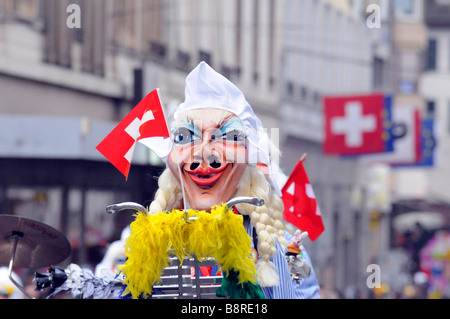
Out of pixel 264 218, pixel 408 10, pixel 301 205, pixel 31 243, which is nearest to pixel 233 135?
pixel 264 218

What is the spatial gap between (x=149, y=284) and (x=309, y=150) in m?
22.3

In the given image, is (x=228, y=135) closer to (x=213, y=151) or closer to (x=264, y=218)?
(x=213, y=151)

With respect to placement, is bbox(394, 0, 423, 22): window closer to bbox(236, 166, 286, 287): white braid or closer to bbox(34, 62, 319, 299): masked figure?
bbox(236, 166, 286, 287): white braid

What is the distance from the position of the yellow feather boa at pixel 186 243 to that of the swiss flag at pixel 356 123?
16488mm

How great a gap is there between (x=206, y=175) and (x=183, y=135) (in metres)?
0.20

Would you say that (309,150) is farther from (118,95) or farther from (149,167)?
(149,167)

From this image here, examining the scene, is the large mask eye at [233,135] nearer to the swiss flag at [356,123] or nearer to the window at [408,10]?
the swiss flag at [356,123]

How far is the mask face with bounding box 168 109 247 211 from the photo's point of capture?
14.5 ft

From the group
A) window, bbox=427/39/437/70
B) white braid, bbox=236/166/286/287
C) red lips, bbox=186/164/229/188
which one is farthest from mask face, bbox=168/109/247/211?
window, bbox=427/39/437/70

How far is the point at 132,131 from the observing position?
427 centimetres

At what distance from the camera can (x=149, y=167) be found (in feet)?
43.5

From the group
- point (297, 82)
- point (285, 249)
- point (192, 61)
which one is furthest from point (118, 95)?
point (285, 249)

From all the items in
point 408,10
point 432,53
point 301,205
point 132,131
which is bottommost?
point 301,205

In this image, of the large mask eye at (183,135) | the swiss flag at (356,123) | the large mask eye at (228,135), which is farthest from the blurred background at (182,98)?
the swiss flag at (356,123)
